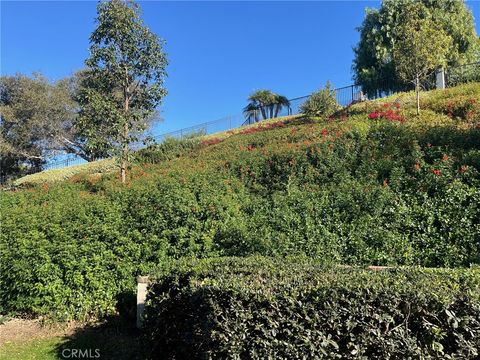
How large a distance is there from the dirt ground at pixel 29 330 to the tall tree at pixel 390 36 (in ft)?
89.8

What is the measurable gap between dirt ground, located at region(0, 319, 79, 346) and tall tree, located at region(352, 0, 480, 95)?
89.8ft

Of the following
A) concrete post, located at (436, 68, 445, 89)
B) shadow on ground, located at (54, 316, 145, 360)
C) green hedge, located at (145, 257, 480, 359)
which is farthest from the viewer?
concrete post, located at (436, 68, 445, 89)

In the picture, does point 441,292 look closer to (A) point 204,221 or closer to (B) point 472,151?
(A) point 204,221

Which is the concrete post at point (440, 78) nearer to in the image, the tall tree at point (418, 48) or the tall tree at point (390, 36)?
the tall tree at point (418, 48)

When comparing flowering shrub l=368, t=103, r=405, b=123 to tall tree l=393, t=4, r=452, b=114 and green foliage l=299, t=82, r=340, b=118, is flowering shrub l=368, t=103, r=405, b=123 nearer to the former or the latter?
tall tree l=393, t=4, r=452, b=114

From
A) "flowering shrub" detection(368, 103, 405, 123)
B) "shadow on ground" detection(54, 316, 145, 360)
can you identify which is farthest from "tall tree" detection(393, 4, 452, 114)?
"shadow on ground" detection(54, 316, 145, 360)

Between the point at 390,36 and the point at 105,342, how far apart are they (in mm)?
30359

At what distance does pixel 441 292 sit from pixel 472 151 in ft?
19.0

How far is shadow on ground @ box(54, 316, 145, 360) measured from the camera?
4406mm

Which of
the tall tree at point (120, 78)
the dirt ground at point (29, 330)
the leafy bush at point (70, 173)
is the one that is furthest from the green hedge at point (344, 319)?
the leafy bush at point (70, 173)

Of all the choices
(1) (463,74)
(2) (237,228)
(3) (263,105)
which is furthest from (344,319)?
(3) (263,105)

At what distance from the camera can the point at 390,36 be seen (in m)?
30.0

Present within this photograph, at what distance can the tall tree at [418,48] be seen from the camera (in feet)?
46.7

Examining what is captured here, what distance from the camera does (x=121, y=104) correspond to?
10945 millimetres
